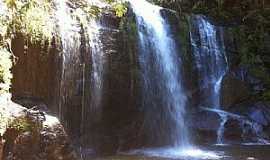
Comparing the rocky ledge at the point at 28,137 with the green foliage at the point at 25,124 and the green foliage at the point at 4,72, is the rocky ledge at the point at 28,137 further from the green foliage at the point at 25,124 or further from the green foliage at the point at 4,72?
the green foliage at the point at 4,72

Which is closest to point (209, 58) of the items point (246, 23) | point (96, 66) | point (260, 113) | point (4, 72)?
point (260, 113)

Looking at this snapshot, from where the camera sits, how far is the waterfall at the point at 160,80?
14508 mm

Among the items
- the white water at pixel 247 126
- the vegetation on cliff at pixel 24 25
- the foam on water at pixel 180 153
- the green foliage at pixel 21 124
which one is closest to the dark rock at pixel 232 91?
the white water at pixel 247 126

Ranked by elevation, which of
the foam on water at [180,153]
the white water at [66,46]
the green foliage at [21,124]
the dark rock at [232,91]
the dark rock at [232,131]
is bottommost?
the foam on water at [180,153]

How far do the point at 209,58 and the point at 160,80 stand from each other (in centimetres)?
305

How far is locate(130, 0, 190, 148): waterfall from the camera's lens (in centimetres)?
1451

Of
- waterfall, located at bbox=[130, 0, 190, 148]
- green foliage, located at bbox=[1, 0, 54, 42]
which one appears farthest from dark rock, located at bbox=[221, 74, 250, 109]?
green foliage, located at bbox=[1, 0, 54, 42]

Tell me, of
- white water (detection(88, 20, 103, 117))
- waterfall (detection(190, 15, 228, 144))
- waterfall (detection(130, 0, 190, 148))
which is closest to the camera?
white water (detection(88, 20, 103, 117))

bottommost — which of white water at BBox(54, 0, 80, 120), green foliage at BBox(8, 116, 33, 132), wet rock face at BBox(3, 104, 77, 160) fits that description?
wet rock face at BBox(3, 104, 77, 160)

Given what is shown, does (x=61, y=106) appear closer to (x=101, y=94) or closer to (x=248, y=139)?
(x=101, y=94)

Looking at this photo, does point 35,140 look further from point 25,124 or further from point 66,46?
point 66,46

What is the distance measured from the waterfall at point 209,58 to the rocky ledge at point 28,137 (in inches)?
347

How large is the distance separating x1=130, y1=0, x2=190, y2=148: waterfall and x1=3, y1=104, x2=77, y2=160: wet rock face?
5898 mm

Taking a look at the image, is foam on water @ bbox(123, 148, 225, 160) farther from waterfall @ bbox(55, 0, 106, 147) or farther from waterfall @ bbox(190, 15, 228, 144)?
waterfall @ bbox(190, 15, 228, 144)
